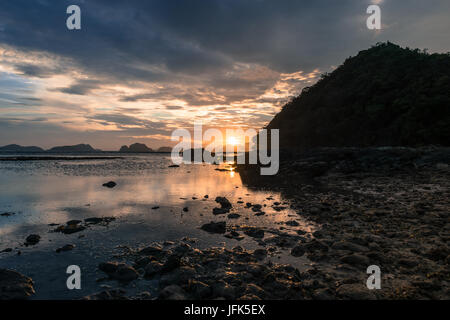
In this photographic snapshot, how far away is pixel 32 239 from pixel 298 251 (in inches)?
425

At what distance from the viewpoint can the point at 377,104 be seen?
5306cm

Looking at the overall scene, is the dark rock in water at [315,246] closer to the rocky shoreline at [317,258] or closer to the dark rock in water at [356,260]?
the rocky shoreline at [317,258]

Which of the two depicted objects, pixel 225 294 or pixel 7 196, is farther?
pixel 7 196

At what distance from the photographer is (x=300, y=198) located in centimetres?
1739

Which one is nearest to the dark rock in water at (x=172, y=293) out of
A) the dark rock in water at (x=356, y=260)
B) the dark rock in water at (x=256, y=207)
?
the dark rock in water at (x=356, y=260)

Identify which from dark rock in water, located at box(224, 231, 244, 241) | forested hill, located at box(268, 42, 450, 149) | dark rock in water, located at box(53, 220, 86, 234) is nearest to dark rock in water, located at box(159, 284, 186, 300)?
dark rock in water, located at box(224, 231, 244, 241)

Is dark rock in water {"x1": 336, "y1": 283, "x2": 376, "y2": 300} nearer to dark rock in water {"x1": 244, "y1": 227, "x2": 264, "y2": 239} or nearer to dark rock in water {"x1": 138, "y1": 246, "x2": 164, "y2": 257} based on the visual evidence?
dark rock in water {"x1": 244, "y1": 227, "x2": 264, "y2": 239}

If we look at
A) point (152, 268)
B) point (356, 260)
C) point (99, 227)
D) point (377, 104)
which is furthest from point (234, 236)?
point (377, 104)

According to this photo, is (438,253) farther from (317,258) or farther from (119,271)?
(119,271)

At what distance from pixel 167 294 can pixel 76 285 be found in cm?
288

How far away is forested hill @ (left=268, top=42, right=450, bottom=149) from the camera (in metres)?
41.5

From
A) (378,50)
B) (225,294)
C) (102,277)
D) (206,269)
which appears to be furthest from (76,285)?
(378,50)
